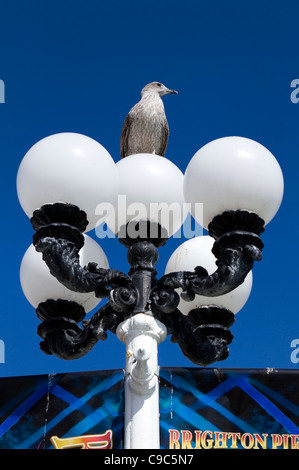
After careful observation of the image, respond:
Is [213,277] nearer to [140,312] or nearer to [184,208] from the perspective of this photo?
[140,312]

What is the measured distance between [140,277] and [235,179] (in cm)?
70

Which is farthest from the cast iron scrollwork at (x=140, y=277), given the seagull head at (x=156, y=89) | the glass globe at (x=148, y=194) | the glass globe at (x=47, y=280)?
the seagull head at (x=156, y=89)

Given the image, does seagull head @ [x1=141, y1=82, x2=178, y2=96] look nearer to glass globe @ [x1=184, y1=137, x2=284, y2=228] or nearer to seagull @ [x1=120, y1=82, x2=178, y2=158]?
seagull @ [x1=120, y1=82, x2=178, y2=158]

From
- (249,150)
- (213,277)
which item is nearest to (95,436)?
(213,277)

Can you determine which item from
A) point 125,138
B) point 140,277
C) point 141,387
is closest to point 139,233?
point 140,277

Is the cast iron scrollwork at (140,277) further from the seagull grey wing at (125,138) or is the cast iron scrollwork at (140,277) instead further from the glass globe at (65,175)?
the seagull grey wing at (125,138)

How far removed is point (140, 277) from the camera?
435 centimetres

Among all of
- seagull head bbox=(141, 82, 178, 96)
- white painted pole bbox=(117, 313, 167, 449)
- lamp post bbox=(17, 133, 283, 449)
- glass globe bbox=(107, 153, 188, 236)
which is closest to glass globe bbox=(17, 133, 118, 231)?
lamp post bbox=(17, 133, 283, 449)

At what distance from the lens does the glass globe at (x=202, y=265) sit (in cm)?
503

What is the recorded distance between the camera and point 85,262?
4.98 m

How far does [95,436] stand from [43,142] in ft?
5.21

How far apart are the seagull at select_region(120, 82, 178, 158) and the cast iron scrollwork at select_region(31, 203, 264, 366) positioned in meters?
1.90
